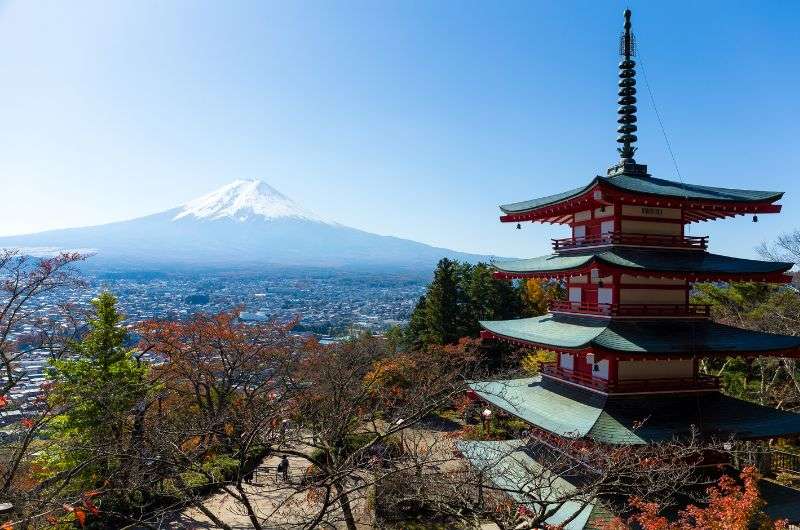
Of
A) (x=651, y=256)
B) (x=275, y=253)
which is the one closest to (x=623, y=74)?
(x=651, y=256)

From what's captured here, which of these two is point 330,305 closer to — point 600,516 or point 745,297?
point 745,297

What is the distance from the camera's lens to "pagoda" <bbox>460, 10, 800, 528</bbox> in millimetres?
10500

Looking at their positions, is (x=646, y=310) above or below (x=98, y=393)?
above

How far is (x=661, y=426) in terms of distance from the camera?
1036 cm

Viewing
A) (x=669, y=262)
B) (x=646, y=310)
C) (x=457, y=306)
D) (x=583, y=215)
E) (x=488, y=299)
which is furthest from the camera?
(x=488, y=299)

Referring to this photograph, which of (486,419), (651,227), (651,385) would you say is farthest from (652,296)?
(486,419)

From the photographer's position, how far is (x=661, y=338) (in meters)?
11.0

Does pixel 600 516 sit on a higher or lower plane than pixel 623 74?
lower

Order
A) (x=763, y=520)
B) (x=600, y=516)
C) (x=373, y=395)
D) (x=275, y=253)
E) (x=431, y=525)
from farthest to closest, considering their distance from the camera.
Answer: (x=275, y=253), (x=373, y=395), (x=431, y=525), (x=600, y=516), (x=763, y=520)

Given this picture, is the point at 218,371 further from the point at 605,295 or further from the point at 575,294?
the point at 605,295

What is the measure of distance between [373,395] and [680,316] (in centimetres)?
1458

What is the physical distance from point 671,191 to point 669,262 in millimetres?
1640

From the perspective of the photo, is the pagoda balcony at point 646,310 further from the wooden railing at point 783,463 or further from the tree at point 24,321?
the tree at point 24,321

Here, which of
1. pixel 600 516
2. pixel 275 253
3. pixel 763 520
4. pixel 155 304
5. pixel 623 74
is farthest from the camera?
pixel 275 253
